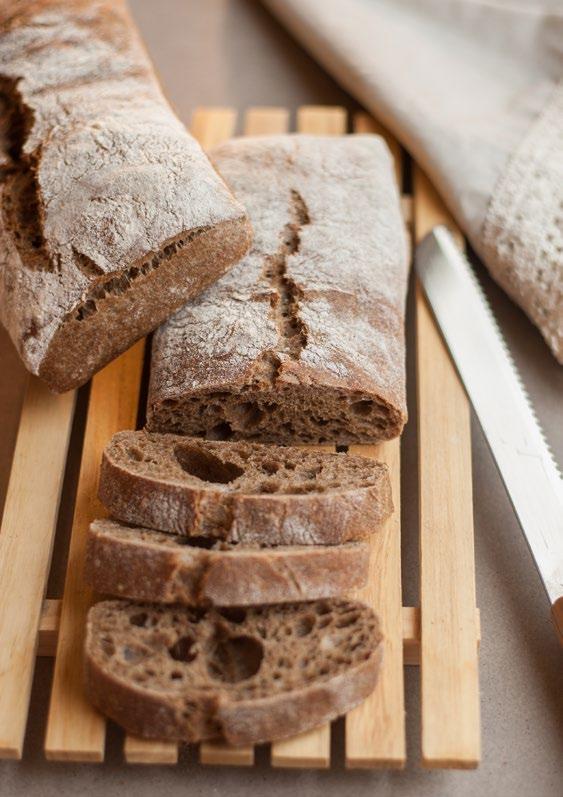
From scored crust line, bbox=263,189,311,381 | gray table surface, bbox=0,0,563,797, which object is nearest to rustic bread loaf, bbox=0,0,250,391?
scored crust line, bbox=263,189,311,381

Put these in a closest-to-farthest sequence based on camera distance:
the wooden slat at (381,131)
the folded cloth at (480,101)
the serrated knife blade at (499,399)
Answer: the serrated knife blade at (499,399), the folded cloth at (480,101), the wooden slat at (381,131)

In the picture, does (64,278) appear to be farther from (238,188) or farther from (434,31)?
(434,31)

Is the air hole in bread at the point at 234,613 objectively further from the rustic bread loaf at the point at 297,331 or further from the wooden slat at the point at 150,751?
the rustic bread loaf at the point at 297,331

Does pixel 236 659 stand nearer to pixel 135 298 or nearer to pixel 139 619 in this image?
pixel 139 619

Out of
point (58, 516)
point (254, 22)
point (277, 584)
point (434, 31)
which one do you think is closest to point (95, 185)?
point (58, 516)

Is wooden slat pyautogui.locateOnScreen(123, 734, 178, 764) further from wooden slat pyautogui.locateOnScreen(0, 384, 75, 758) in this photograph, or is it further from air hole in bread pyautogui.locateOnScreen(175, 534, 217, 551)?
air hole in bread pyautogui.locateOnScreen(175, 534, 217, 551)

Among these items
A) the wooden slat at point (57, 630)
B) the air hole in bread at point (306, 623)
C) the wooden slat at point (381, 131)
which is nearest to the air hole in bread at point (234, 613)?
the air hole in bread at point (306, 623)
